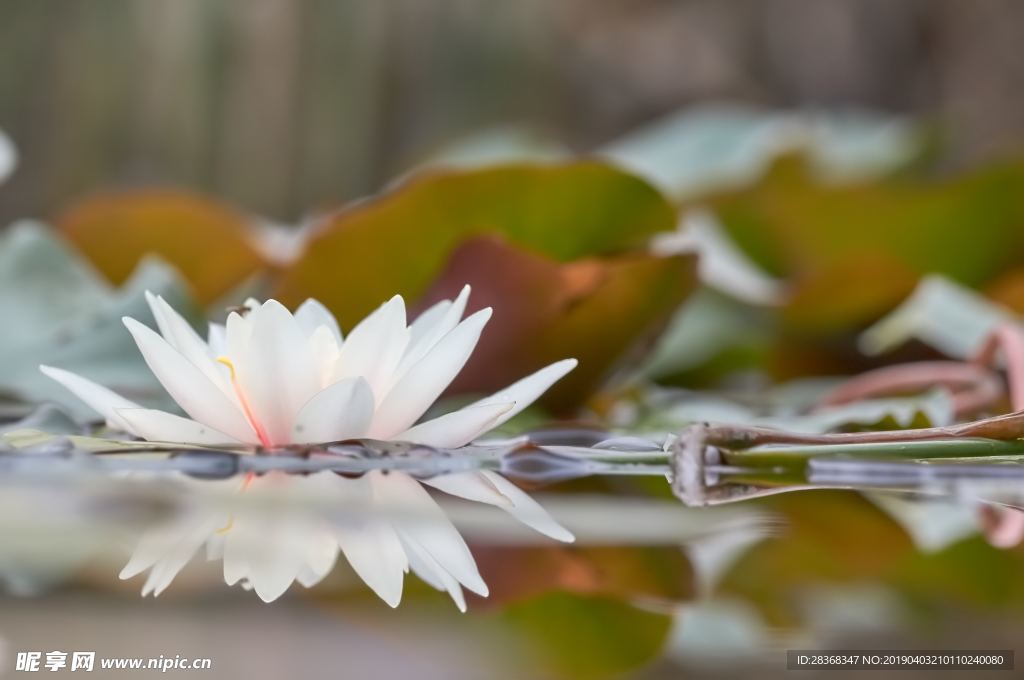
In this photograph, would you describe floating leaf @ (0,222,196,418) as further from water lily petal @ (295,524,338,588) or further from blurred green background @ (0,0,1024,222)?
blurred green background @ (0,0,1024,222)

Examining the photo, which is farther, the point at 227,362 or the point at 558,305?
the point at 558,305

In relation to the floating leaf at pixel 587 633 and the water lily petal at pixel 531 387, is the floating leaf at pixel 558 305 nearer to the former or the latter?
the water lily petal at pixel 531 387

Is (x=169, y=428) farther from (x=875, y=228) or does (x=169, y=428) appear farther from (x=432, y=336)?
(x=875, y=228)

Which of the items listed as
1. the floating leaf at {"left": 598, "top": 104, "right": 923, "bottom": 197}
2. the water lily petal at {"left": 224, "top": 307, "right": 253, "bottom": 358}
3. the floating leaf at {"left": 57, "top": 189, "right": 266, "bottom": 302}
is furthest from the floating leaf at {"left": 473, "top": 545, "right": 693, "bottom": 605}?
the floating leaf at {"left": 598, "top": 104, "right": 923, "bottom": 197}

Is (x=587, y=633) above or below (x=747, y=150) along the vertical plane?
below

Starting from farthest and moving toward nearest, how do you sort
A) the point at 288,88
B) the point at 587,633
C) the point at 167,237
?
the point at 288,88 < the point at 167,237 < the point at 587,633

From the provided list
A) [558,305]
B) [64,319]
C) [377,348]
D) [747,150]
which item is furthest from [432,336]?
[747,150]
